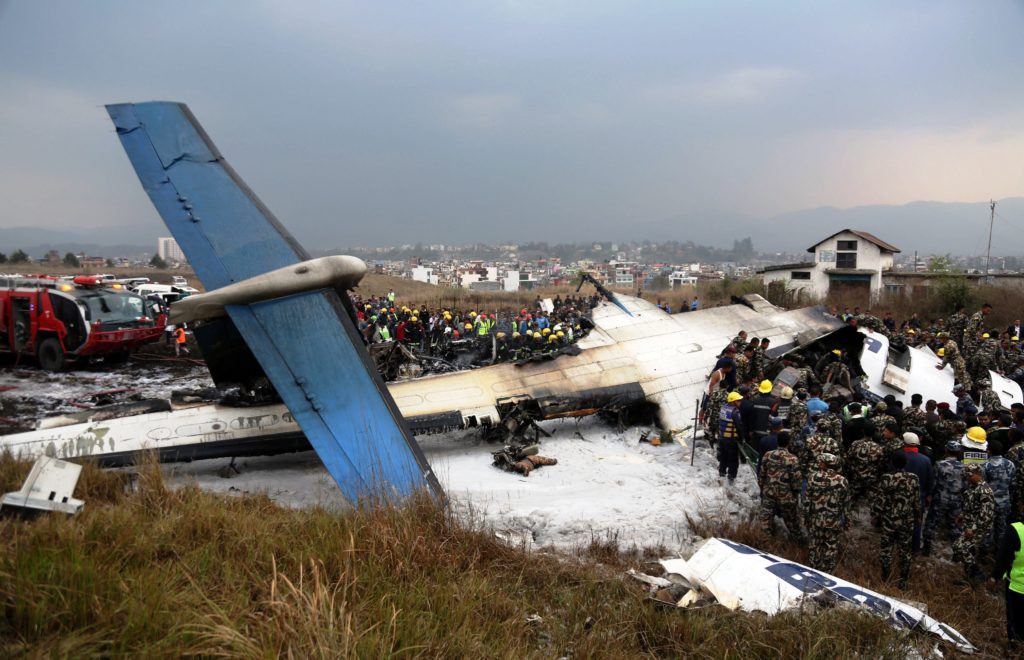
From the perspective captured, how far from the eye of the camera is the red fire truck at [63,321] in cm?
1493

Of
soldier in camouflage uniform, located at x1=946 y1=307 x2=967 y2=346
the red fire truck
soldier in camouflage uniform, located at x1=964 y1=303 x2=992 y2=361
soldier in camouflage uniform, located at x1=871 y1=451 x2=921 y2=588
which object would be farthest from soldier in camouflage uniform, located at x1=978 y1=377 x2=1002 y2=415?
the red fire truck

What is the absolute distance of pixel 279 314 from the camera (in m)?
6.91

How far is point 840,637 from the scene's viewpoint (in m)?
3.84

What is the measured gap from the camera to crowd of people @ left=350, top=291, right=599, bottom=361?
1573 centimetres

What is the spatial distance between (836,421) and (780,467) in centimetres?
138

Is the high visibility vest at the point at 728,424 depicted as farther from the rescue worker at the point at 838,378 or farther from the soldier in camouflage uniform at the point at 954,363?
the soldier in camouflage uniform at the point at 954,363

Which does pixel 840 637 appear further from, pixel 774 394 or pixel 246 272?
pixel 246 272

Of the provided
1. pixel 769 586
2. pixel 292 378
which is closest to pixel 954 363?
pixel 769 586

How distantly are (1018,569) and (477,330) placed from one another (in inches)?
638

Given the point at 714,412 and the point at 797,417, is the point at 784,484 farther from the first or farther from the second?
the point at 714,412

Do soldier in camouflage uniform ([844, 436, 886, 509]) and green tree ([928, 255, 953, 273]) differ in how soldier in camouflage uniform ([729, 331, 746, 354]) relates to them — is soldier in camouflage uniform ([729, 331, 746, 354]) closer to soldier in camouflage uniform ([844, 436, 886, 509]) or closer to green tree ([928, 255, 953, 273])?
soldier in camouflage uniform ([844, 436, 886, 509])

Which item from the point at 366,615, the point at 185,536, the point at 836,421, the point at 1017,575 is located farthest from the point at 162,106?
the point at 1017,575

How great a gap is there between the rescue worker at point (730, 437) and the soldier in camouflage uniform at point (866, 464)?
152 cm

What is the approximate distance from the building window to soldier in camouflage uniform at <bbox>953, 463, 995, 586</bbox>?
2988 centimetres
